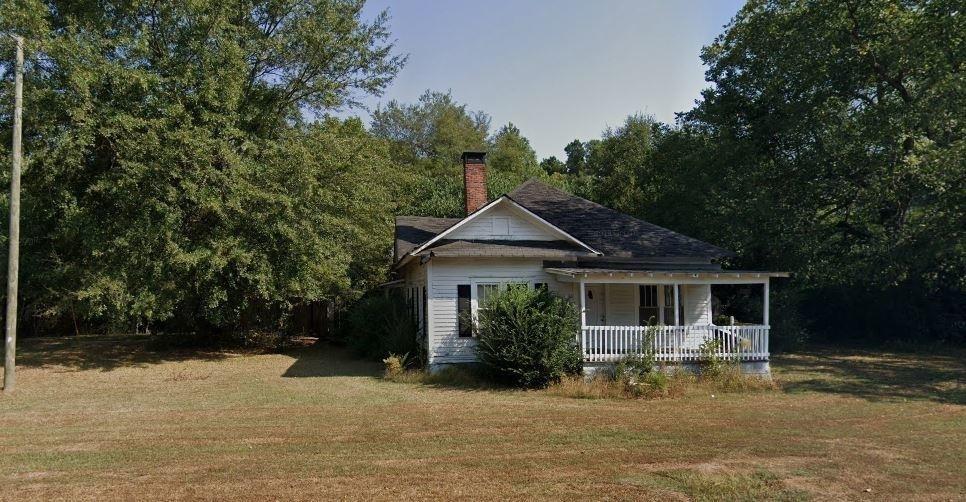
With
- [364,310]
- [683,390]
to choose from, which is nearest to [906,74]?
[683,390]

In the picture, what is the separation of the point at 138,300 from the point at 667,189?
21.5m

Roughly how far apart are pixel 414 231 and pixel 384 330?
381cm

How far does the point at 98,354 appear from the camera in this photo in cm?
2134

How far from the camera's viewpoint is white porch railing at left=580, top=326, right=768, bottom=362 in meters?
14.4

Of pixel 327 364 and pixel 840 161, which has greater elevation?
pixel 840 161

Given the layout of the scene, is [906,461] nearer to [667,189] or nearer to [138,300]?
[138,300]

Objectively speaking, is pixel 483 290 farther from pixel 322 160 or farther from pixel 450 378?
pixel 322 160

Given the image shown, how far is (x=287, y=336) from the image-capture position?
25.2 meters

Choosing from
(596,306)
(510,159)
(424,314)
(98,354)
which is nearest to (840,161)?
(596,306)

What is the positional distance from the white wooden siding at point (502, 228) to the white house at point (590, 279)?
3 cm

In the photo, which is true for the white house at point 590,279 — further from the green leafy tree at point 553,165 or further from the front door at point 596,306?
Result: the green leafy tree at point 553,165

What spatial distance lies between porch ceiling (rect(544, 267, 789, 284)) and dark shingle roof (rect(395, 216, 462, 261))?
5636 mm

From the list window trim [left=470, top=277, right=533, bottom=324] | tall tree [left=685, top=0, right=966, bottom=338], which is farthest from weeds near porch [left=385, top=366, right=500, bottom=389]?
tall tree [left=685, top=0, right=966, bottom=338]

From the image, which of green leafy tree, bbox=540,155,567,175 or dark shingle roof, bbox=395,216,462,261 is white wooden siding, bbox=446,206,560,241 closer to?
dark shingle roof, bbox=395,216,462,261
